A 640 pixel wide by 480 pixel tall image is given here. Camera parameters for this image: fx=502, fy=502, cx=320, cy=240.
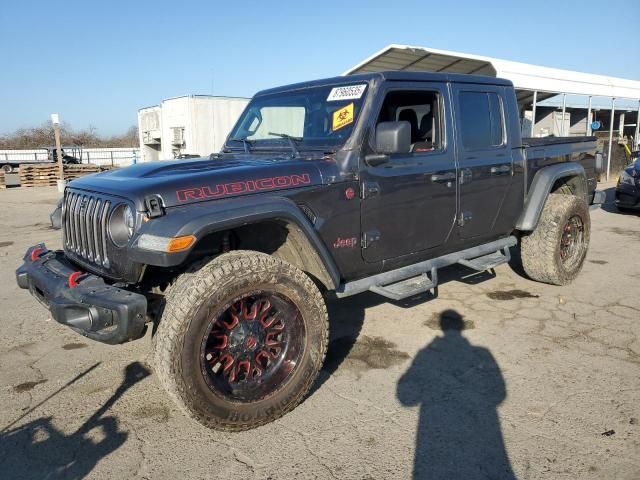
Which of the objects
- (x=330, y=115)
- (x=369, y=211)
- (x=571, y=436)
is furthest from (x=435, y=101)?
→ (x=571, y=436)

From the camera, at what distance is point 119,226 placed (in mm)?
2904

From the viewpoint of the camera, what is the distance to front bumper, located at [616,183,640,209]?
9570 millimetres

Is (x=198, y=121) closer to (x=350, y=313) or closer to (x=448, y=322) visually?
(x=350, y=313)

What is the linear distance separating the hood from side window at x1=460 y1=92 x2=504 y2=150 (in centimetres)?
152

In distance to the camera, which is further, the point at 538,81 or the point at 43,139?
the point at 43,139

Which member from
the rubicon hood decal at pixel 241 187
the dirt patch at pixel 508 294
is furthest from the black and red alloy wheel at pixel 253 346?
the dirt patch at pixel 508 294

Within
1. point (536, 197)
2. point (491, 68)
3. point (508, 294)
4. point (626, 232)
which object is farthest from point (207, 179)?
point (491, 68)

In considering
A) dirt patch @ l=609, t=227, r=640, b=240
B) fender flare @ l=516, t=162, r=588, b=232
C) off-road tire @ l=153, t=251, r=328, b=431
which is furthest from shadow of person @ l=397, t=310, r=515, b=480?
dirt patch @ l=609, t=227, r=640, b=240

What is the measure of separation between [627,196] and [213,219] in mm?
9591

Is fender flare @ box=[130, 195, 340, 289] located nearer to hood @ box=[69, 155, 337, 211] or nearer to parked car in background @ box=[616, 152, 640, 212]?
hood @ box=[69, 155, 337, 211]

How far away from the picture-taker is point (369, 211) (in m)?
3.51

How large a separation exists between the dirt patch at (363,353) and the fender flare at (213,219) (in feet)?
3.64

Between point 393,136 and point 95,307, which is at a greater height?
point 393,136

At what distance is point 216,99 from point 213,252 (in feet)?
42.5
